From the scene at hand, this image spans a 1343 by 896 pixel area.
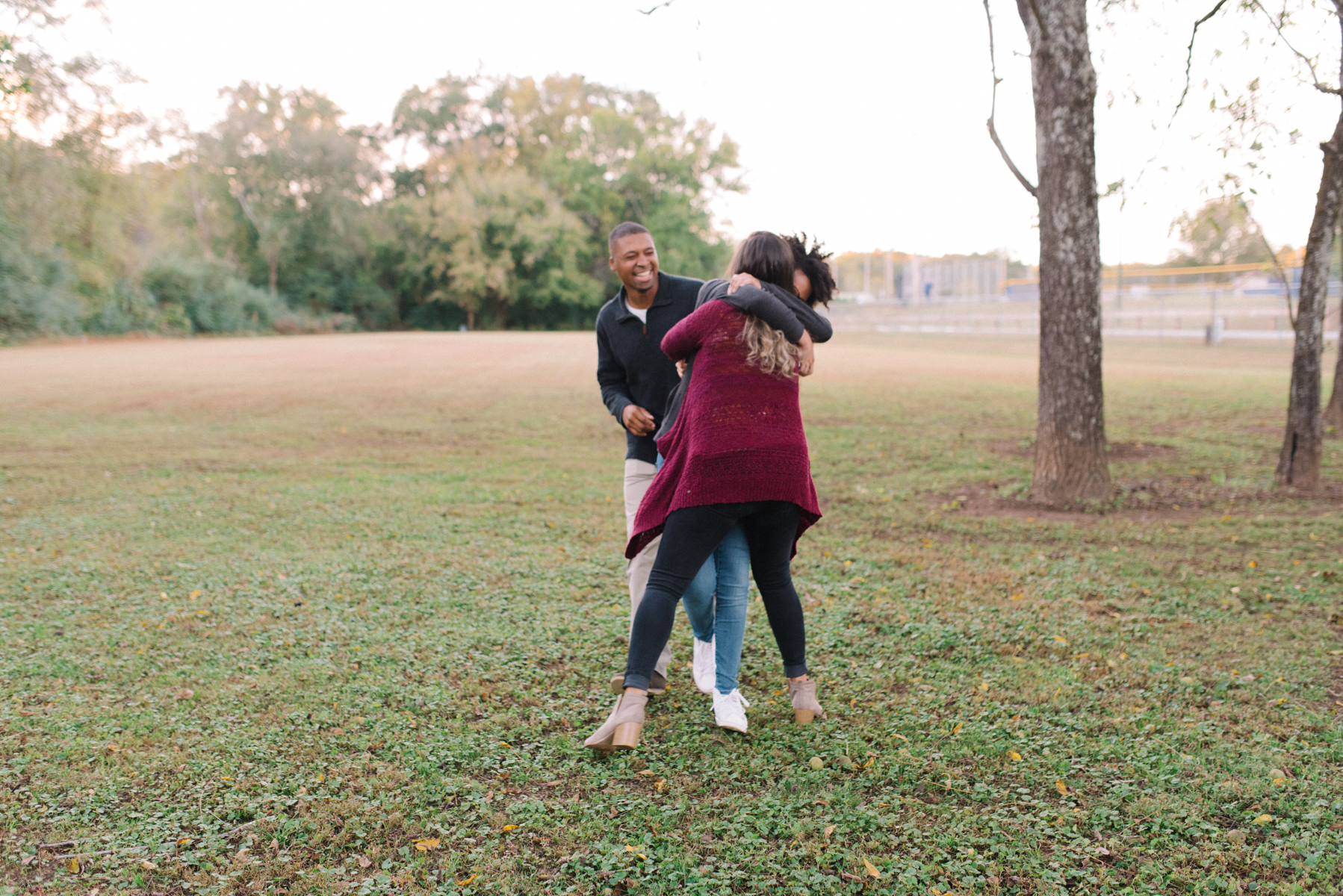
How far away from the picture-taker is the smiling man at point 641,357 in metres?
3.58

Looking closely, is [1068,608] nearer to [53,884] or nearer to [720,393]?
[720,393]

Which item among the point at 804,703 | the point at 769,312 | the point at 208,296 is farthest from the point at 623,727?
the point at 208,296

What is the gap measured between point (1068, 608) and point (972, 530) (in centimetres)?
176

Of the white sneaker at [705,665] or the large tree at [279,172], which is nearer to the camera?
the white sneaker at [705,665]

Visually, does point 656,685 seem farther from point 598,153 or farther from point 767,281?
point 598,153

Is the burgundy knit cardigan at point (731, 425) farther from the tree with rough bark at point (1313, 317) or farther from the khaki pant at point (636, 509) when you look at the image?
the tree with rough bark at point (1313, 317)

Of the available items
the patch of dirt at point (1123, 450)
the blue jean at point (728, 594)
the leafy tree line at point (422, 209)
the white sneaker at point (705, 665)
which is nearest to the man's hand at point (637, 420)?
the blue jean at point (728, 594)

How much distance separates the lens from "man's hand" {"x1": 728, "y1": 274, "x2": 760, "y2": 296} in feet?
9.82

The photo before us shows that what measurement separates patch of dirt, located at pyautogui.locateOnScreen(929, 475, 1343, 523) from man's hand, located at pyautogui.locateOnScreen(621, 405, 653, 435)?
4200 mm

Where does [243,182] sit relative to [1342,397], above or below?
above

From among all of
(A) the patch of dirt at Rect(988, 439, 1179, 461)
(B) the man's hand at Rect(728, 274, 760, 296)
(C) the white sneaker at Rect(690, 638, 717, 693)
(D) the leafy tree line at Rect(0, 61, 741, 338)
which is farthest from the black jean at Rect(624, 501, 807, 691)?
(D) the leafy tree line at Rect(0, 61, 741, 338)

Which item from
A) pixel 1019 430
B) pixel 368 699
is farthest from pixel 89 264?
pixel 368 699

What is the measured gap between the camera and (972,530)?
6.49 metres

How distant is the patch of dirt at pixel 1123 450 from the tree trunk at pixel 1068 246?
217cm
